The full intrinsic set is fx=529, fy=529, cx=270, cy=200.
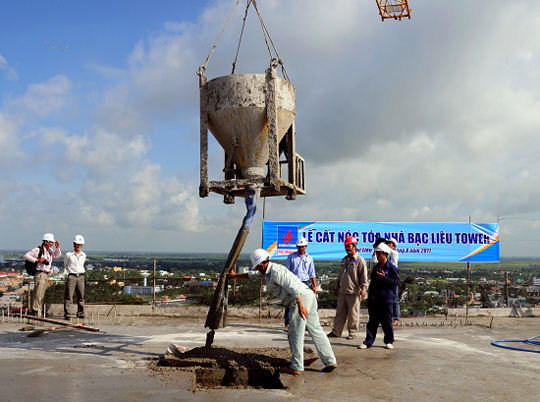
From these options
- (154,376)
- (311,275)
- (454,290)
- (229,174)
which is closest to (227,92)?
(229,174)

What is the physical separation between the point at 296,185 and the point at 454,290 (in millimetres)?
8197

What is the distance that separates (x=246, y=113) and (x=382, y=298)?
372cm

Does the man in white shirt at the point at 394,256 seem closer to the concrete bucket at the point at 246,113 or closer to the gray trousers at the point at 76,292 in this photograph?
the concrete bucket at the point at 246,113

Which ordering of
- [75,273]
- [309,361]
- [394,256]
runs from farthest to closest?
[75,273]
[394,256]
[309,361]

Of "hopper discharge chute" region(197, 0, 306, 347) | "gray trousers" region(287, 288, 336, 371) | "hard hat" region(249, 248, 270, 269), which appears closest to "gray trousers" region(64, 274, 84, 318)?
"hopper discharge chute" region(197, 0, 306, 347)

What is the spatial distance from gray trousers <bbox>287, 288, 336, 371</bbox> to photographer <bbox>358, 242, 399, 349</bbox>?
1752 millimetres

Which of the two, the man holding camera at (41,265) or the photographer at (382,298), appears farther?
the man holding camera at (41,265)

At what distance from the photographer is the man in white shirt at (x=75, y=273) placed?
Answer: 38.9 feet

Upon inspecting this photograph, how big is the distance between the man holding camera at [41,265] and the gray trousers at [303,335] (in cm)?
697

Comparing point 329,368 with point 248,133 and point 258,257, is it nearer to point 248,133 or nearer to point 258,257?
point 258,257

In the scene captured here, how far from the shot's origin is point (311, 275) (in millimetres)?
10062

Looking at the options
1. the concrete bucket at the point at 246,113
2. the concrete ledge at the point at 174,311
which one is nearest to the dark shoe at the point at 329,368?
the concrete bucket at the point at 246,113

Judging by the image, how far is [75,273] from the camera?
11859 millimetres

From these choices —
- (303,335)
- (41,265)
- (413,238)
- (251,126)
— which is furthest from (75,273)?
(413,238)
